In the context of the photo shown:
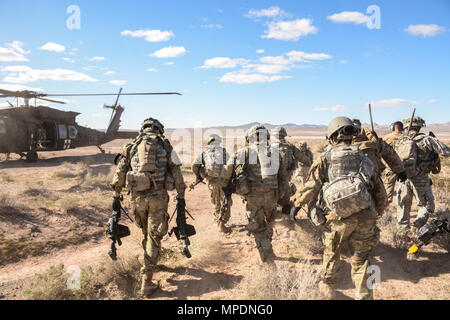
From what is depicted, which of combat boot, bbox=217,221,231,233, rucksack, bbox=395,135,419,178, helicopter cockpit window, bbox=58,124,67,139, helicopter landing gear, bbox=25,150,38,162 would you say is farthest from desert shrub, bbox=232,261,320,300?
helicopter cockpit window, bbox=58,124,67,139

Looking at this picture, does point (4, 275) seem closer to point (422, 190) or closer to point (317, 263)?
point (317, 263)

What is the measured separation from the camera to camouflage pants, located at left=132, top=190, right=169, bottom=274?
4051 mm

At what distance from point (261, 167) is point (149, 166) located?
1750 millimetres

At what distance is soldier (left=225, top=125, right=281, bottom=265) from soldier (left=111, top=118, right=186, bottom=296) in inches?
39.2

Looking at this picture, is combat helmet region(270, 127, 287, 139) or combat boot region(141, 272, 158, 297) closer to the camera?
combat boot region(141, 272, 158, 297)

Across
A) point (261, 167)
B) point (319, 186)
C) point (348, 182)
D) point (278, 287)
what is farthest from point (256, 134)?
point (278, 287)

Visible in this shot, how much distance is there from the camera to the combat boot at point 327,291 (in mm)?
3475

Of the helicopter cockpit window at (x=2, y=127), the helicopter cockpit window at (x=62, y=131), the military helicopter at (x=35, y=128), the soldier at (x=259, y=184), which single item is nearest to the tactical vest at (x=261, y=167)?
the soldier at (x=259, y=184)

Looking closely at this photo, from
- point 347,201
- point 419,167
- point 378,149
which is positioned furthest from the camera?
point 419,167

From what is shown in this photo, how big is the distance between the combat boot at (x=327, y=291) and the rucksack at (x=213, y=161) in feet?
9.09

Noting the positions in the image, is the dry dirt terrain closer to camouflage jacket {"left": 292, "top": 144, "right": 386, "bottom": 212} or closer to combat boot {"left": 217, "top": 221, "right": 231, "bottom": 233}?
combat boot {"left": 217, "top": 221, "right": 231, "bottom": 233}

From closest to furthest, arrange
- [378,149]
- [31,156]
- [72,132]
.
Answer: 1. [378,149]
2. [31,156]
3. [72,132]

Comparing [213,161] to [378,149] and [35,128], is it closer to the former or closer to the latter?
[378,149]

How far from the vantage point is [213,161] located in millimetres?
5785
